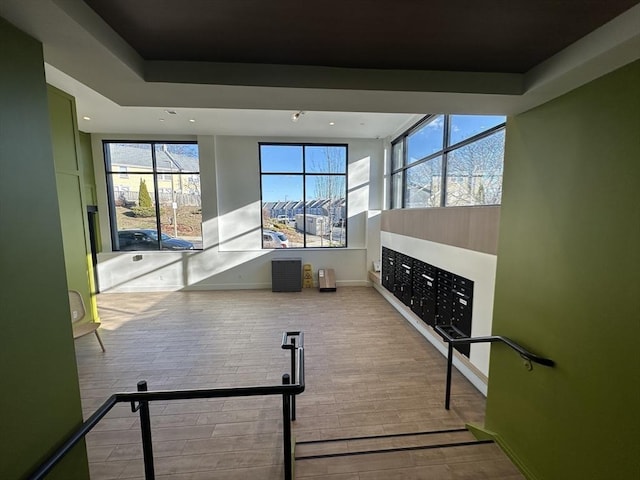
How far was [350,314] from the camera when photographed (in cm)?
548

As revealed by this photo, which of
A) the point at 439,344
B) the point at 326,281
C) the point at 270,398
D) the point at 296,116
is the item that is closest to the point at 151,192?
the point at 296,116

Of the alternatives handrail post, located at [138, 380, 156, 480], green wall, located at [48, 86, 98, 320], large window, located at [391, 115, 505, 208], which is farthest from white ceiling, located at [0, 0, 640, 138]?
green wall, located at [48, 86, 98, 320]

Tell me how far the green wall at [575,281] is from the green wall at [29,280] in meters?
2.72

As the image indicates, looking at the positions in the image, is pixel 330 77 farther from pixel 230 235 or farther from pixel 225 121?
pixel 230 235

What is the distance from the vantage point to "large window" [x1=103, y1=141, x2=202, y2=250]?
22.9 ft

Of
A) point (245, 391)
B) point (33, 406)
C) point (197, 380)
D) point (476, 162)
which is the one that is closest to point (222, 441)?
point (197, 380)

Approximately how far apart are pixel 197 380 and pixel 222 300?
10.3ft

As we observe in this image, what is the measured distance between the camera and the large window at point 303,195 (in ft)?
23.8

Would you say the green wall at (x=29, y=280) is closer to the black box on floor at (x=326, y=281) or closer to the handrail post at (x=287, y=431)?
the handrail post at (x=287, y=431)

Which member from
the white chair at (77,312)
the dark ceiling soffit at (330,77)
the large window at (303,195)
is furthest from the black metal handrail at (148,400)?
the large window at (303,195)

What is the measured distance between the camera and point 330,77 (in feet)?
5.53

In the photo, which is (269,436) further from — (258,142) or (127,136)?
(127,136)

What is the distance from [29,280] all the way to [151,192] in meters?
6.89

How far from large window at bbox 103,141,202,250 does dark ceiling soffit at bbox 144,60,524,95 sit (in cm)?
593
